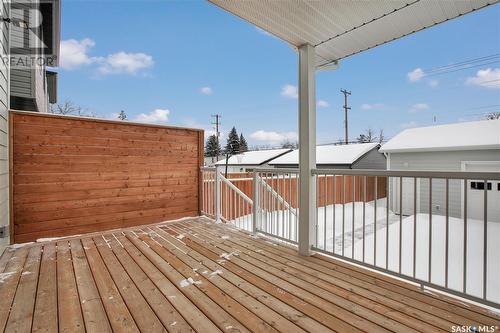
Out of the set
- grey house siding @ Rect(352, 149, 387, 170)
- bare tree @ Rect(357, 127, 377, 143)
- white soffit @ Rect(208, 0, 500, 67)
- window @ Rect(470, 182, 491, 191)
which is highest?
bare tree @ Rect(357, 127, 377, 143)

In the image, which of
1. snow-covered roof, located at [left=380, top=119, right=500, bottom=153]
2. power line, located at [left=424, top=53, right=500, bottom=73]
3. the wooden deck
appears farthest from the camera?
power line, located at [left=424, top=53, right=500, bottom=73]

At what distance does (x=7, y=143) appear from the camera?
10.1ft

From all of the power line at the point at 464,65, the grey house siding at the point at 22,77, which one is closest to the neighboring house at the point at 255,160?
the grey house siding at the point at 22,77

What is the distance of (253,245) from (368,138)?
26103mm

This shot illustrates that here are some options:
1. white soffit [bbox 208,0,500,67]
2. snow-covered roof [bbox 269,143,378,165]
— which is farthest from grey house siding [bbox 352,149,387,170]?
white soffit [bbox 208,0,500,67]

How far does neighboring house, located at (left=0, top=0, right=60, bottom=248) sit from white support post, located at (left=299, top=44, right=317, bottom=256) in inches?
129

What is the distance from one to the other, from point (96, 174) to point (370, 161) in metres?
12.2

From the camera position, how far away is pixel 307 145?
2.79 metres

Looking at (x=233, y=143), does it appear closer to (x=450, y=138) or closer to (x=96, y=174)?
(x=450, y=138)

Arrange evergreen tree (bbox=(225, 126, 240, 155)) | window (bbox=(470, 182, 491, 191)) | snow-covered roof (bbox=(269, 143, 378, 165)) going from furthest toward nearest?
evergreen tree (bbox=(225, 126, 240, 155)) → snow-covered roof (bbox=(269, 143, 378, 165)) → window (bbox=(470, 182, 491, 191))

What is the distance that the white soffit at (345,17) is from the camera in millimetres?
2062

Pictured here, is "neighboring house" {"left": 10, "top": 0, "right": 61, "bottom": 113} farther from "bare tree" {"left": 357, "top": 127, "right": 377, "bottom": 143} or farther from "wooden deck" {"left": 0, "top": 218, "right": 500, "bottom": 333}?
"bare tree" {"left": 357, "top": 127, "right": 377, "bottom": 143}

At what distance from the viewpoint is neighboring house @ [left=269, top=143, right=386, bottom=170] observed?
38.1 ft

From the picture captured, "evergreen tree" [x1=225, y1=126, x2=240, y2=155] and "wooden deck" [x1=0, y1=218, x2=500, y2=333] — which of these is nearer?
"wooden deck" [x1=0, y1=218, x2=500, y2=333]
